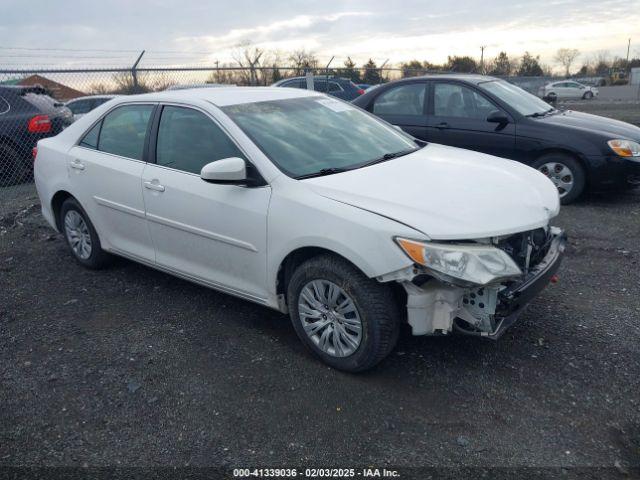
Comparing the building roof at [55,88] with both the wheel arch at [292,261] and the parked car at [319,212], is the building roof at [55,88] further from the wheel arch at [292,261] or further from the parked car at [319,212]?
the wheel arch at [292,261]

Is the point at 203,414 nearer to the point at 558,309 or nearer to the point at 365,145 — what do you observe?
the point at 365,145

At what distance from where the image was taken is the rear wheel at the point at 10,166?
29.1 feet

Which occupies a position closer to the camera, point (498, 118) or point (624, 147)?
point (624, 147)

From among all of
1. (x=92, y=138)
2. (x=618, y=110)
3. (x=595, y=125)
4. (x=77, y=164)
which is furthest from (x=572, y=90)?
(x=77, y=164)

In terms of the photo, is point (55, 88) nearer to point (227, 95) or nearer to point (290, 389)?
point (227, 95)

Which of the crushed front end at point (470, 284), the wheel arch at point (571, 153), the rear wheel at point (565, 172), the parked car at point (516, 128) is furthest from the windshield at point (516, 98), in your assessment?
the crushed front end at point (470, 284)

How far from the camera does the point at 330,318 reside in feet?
10.8

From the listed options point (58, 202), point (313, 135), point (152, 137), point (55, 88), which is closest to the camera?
point (313, 135)

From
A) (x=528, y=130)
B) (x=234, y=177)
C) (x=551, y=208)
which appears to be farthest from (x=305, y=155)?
(x=528, y=130)

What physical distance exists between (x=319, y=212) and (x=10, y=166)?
25.3ft

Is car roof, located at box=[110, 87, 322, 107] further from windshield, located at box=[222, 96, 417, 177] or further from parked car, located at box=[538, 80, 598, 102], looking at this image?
parked car, located at box=[538, 80, 598, 102]

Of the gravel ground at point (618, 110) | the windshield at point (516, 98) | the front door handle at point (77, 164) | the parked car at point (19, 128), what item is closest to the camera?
the front door handle at point (77, 164)

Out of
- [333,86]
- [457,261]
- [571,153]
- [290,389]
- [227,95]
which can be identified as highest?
[333,86]

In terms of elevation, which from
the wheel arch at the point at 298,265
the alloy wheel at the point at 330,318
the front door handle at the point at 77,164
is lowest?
the alloy wheel at the point at 330,318
